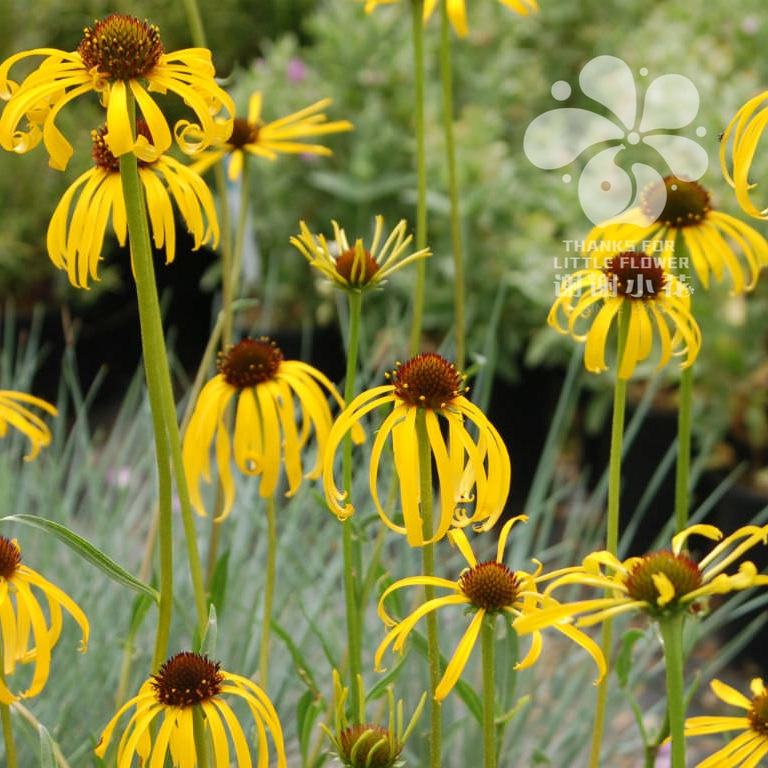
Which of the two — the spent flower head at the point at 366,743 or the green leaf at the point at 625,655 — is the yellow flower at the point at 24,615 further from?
the green leaf at the point at 625,655

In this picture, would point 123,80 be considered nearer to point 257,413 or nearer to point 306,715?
point 257,413

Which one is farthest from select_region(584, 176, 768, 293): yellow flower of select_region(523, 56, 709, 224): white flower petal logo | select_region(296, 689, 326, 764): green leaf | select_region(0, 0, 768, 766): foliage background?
select_region(523, 56, 709, 224): white flower petal logo

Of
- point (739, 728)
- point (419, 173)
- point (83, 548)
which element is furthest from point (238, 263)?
point (739, 728)

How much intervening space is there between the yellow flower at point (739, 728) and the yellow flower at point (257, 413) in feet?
1.03

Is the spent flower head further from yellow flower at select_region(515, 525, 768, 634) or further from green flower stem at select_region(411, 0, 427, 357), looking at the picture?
green flower stem at select_region(411, 0, 427, 357)

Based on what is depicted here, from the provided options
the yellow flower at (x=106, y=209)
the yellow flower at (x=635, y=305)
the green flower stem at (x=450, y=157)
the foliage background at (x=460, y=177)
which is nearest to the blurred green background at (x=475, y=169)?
the foliage background at (x=460, y=177)

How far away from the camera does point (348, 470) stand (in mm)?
761

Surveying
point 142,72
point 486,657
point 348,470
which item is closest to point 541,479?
point 348,470

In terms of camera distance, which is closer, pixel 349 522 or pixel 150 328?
pixel 150 328

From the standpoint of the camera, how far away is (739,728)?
2.25 feet

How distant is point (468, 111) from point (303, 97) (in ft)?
1.47

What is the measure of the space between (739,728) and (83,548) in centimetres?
40

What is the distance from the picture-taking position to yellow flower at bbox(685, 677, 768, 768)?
648mm

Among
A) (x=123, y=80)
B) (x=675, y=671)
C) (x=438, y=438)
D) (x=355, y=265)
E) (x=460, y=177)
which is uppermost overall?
(x=460, y=177)
